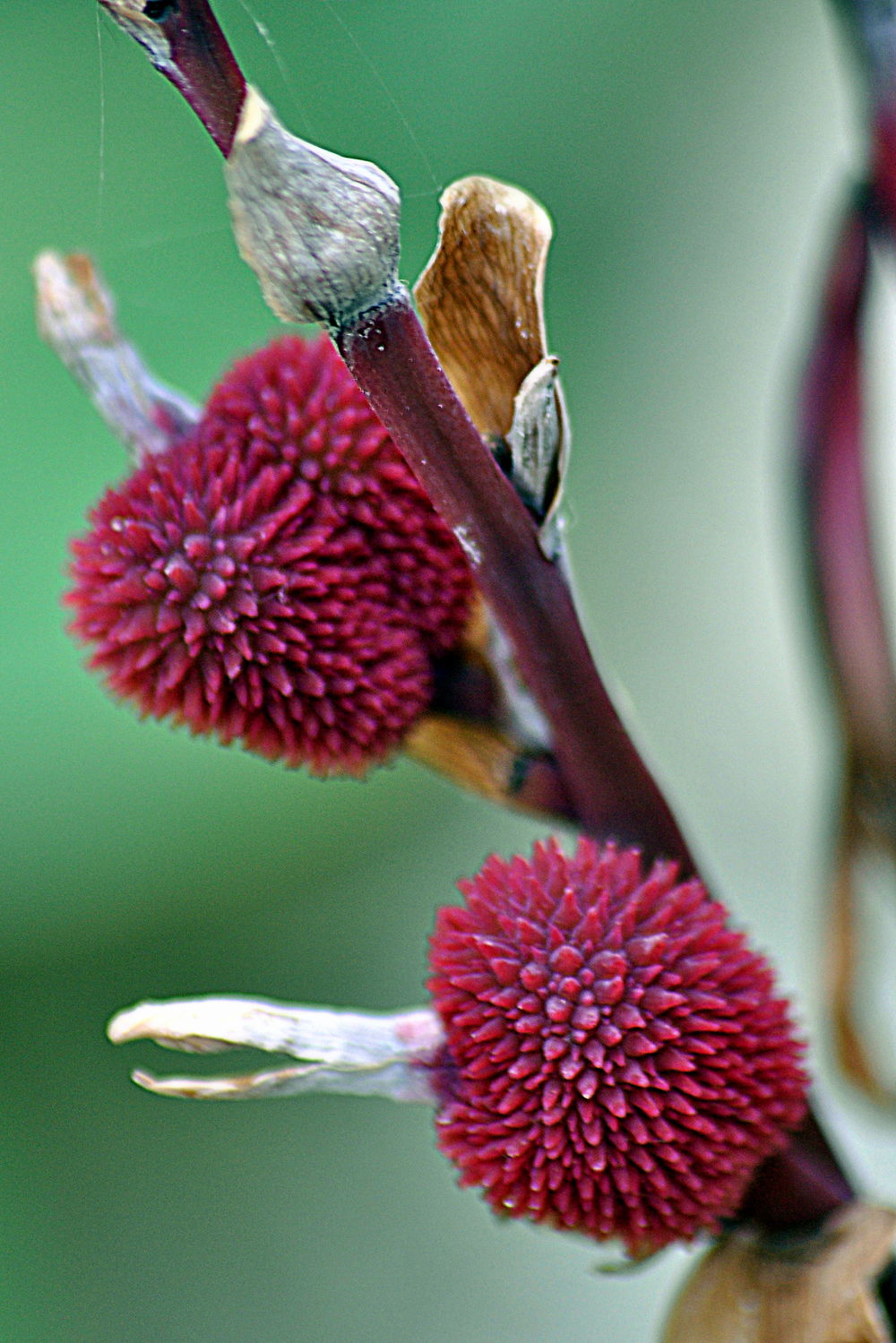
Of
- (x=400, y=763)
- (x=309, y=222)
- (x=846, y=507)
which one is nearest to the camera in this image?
(x=309, y=222)

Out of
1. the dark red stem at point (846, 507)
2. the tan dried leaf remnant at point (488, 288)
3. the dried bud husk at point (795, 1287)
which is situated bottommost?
the dried bud husk at point (795, 1287)

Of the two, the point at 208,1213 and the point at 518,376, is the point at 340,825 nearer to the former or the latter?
the point at 208,1213

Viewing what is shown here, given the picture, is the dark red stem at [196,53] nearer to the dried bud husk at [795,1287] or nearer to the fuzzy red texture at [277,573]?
the fuzzy red texture at [277,573]

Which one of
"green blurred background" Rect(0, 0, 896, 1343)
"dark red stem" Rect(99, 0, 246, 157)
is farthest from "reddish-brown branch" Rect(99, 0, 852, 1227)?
"green blurred background" Rect(0, 0, 896, 1343)

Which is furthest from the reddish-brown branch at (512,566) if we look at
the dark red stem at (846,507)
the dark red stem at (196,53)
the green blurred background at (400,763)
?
the green blurred background at (400,763)

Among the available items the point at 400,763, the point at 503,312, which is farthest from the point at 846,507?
the point at 400,763

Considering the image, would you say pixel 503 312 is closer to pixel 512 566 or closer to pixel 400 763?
pixel 512 566
